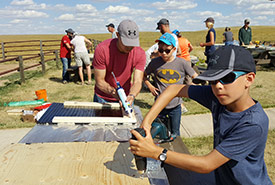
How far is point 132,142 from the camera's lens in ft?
4.80

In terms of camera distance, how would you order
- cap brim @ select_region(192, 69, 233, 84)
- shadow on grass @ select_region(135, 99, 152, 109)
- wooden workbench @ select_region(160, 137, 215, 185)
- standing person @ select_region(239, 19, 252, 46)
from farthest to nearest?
standing person @ select_region(239, 19, 252, 46)
shadow on grass @ select_region(135, 99, 152, 109)
wooden workbench @ select_region(160, 137, 215, 185)
cap brim @ select_region(192, 69, 233, 84)

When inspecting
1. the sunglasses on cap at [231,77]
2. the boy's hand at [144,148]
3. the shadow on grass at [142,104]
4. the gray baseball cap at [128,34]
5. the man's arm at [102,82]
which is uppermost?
the gray baseball cap at [128,34]

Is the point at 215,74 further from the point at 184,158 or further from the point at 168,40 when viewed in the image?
the point at 168,40

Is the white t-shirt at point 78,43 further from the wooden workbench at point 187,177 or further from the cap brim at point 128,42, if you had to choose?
the wooden workbench at point 187,177

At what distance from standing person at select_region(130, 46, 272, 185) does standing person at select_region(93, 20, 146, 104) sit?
1.50 m

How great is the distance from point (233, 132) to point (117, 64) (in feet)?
6.47

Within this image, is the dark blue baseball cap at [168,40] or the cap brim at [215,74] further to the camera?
the dark blue baseball cap at [168,40]

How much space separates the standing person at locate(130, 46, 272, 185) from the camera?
133cm

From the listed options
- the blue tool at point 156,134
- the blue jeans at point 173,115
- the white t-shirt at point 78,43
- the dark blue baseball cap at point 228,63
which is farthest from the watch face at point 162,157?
the white t-shirt at point 78,43

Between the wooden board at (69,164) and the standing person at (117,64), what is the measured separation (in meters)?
1.07

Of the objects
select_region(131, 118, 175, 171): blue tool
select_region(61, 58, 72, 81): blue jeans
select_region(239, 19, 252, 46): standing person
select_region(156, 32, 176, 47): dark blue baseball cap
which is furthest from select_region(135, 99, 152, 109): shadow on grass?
select_region(239, 19, 252, 46): standing person

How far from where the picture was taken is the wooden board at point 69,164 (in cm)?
153

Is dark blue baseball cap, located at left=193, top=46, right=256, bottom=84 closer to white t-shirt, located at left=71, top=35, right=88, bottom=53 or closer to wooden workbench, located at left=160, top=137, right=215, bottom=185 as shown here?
wooden workbench, located at left=160, top=137, right=215, bottom=185

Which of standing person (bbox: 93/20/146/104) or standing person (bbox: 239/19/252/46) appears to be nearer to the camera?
standing person (bbox: 93/20/146/104)
